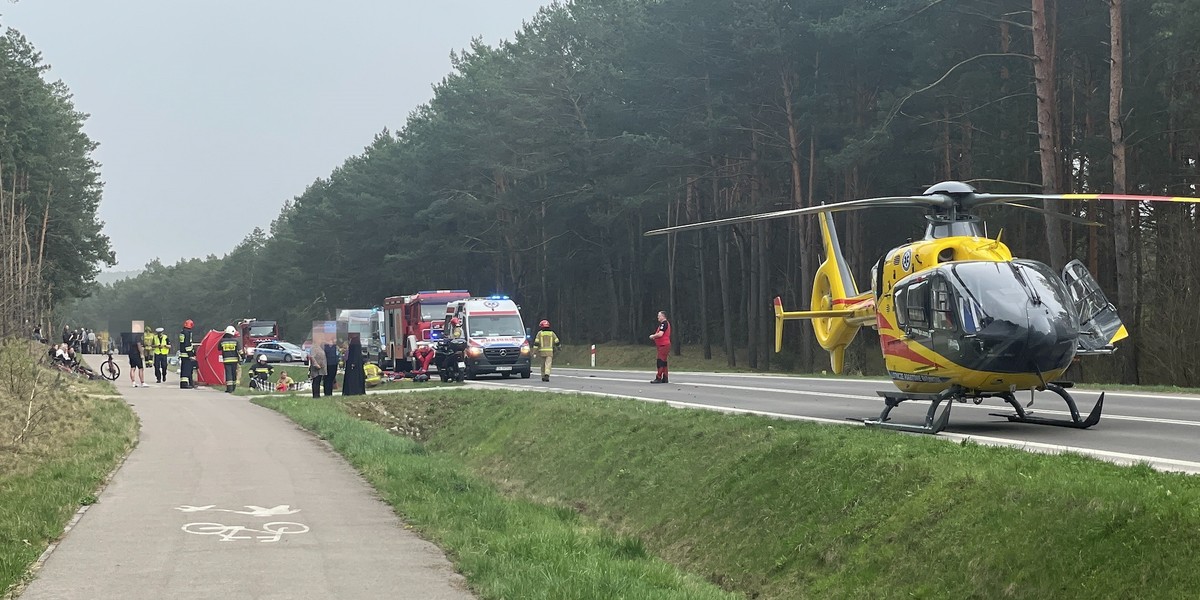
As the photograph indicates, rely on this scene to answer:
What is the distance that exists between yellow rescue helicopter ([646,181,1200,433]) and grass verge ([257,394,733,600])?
435 centimetres

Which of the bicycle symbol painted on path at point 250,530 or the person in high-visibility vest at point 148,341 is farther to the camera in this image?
the person in high-visibility vest at point 148,341

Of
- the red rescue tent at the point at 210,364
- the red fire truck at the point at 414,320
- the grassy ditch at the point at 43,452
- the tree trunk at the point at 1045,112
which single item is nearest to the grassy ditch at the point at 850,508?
the grassy ditch at the point at 43,452

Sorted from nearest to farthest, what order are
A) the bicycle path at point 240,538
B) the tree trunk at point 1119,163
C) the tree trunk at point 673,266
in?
the bicycle path at point 240,538 < the tree trunk at point 1119,163 < the tree trunk at point 673,266

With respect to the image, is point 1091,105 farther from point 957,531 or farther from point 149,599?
point 149,599

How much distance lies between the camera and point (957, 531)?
962 cm

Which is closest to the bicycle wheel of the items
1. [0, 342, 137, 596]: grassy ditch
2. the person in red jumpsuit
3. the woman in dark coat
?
the person in red jumpsuit

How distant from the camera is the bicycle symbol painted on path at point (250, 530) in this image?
35.2ft

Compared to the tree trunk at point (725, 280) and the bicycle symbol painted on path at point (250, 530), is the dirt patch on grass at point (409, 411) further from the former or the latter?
the tree trunk at point (725, 280)

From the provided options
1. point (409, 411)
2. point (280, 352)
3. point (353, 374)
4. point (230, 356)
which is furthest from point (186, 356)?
point (280, 352)

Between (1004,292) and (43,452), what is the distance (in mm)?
11845

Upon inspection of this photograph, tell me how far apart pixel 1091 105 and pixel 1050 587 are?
1390 inches

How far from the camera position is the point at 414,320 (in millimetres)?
44906

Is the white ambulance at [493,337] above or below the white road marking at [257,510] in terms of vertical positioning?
above

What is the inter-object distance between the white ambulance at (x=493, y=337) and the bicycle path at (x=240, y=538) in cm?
1961
